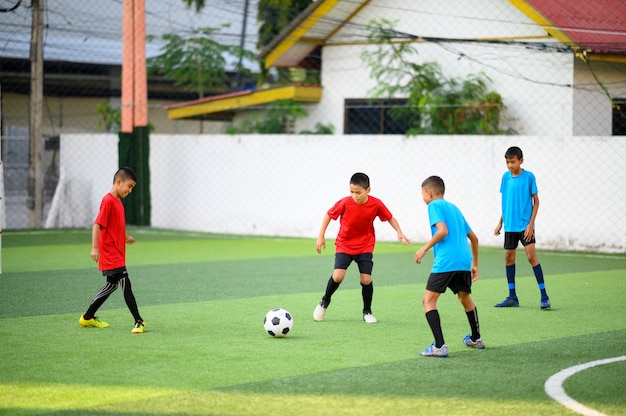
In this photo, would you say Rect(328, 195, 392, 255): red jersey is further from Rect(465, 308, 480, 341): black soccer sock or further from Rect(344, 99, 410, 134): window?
Rect(344, 99, 410, 134): window

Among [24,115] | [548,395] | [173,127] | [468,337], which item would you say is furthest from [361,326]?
[173,127]

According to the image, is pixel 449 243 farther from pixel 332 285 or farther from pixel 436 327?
pixel 332 285

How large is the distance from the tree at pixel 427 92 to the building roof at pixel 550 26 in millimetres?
1152

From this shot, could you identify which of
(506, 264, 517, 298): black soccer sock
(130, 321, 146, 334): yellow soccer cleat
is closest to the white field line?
(506, 264, 517, 298): black soccer sock

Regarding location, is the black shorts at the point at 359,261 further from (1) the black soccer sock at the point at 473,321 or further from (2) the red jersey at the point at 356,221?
(1) the black soccer sock at the point at 473,321

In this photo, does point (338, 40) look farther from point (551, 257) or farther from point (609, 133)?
point (551, 257)

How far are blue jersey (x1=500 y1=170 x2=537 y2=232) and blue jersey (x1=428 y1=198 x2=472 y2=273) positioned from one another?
10.7ft

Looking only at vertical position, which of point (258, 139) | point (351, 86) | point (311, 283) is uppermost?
point (351, 86)

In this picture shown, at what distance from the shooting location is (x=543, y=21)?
64.5 feet

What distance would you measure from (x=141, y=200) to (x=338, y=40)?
21.0 ft

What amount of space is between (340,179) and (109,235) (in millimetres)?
11532

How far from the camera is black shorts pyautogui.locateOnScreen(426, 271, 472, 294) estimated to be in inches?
294

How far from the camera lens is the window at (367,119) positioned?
2334cm

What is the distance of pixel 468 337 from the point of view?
7871mm
